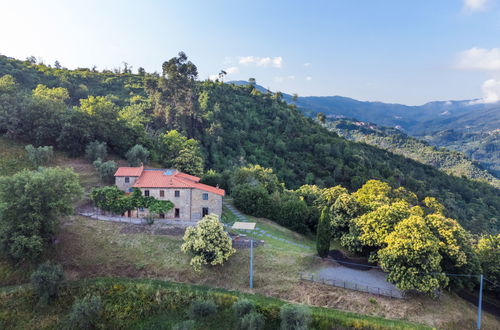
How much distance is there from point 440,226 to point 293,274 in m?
15.2

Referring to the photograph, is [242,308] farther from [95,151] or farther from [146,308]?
[95,151]

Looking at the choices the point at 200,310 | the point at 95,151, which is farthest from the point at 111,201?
the point at 200,310

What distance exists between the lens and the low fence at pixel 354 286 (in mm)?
25641

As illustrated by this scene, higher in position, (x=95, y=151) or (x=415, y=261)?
(x=95, y=151)

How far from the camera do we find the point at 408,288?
24.6m

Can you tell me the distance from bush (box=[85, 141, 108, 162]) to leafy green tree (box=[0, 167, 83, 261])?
19554 mm

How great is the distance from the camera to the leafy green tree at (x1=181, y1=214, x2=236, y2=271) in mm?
26547

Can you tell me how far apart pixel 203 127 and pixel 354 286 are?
64.6 meters

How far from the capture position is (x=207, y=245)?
26.8 m

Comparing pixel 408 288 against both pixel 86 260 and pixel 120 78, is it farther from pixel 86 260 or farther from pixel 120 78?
pixel 120 78

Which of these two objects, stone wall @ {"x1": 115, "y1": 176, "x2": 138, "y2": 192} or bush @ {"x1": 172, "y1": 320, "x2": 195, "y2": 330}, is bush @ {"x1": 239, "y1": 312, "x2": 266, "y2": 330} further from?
stone wall @ {"x1": 115, "y1": 176, "x2": 138, "y2": 192}

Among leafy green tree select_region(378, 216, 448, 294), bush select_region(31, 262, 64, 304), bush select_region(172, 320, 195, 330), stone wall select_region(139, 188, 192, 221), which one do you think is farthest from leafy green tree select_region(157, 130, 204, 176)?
leafy green tree select_region(378, 216, 448, 294)

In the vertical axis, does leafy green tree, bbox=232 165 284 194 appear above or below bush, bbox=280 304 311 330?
above

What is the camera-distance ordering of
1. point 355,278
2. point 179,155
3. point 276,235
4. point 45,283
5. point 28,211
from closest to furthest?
point 45,283, point 28,211, point 355,278, point 276,235, point 179,155
